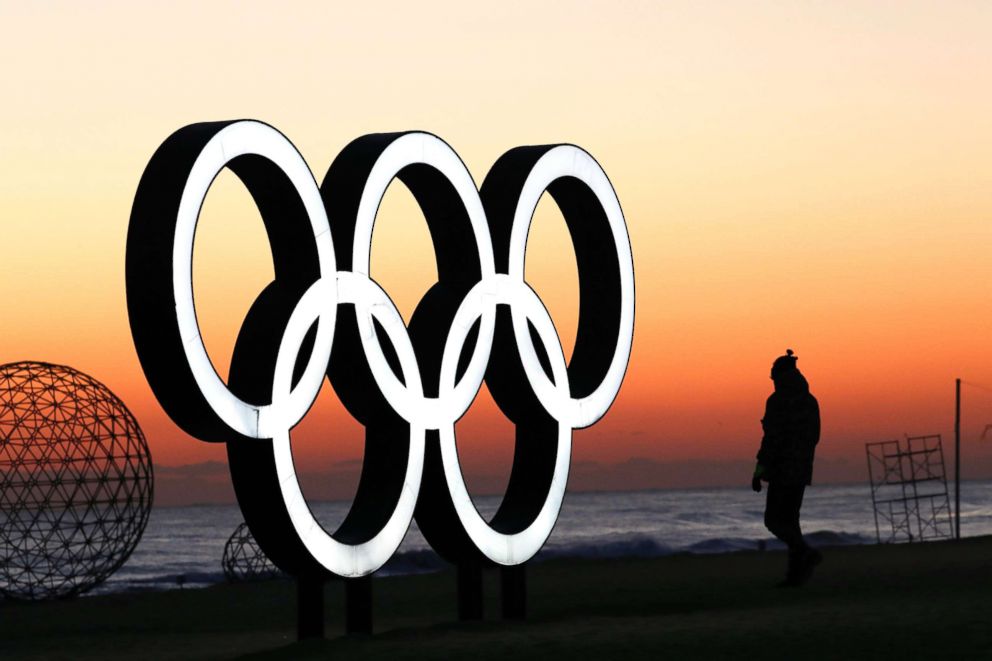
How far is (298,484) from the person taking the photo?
1315 cm

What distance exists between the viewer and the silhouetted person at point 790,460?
15.9 meters

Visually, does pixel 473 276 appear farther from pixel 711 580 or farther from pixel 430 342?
pixel 711 580

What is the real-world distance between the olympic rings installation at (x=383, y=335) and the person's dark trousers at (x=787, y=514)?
7.18 ft

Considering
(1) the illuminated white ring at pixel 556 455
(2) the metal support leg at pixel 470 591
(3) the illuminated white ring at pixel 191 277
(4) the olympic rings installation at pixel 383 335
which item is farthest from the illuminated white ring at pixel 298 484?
(2) the metal support leg at pixel 470 591

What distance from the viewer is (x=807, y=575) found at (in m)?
16.0

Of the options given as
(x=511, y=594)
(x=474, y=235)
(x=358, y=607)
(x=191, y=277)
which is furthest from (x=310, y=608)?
(x=474, y=235)

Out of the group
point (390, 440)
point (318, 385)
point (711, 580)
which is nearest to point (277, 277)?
point (318, 385)

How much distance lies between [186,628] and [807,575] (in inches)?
299

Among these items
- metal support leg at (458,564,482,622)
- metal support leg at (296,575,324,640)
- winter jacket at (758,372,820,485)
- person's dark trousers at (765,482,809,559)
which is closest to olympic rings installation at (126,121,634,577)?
metal support leg at (458,564,482,622)

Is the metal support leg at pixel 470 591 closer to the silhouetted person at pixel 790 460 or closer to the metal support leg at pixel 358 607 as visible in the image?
the metal support leg at pixel 358 607

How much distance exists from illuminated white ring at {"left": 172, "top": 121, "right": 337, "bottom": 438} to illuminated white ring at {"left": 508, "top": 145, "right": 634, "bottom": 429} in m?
2.88

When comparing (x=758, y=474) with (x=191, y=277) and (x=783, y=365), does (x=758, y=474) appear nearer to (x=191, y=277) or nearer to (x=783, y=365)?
(x=783, y=365)

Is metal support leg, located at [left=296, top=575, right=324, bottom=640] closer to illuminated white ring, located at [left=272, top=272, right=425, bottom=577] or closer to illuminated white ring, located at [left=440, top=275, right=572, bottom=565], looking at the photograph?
illuminated white ring, located at [left=272, top=272, right=425, bottom=577]

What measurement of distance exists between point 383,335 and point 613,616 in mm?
3414
